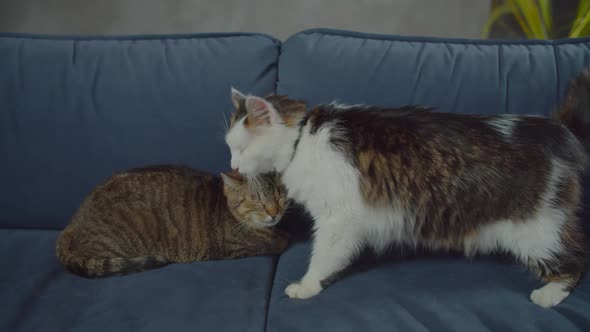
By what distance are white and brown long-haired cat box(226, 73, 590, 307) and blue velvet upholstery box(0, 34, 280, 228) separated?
266mm

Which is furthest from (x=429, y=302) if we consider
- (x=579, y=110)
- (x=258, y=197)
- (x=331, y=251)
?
(x=579, y=110)

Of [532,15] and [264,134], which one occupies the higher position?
[532,15]

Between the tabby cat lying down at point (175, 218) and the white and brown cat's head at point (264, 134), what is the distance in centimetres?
13

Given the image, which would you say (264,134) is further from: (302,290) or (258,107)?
(302,290)

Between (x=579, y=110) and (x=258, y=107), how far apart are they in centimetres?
93

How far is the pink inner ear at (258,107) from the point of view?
120 centimetres

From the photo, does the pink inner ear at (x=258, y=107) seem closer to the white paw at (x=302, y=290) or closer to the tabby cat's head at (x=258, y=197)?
the tabby cat's head at (x=258, y=197)

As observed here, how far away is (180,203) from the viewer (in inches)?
59.3

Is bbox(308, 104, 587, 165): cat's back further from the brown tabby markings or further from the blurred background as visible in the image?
the blurred background

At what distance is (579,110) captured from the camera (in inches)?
52.4

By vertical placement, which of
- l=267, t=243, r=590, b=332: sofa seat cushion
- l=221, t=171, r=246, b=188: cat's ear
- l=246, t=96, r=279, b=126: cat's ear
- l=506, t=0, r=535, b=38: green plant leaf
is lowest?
l=267, t=243, r=590, b=332: sofa seat cushion

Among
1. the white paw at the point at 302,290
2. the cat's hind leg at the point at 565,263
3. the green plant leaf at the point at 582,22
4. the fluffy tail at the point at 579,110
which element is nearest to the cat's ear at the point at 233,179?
the white paw at the point at 302,290

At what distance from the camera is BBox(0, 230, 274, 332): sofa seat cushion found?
1092 millimetres

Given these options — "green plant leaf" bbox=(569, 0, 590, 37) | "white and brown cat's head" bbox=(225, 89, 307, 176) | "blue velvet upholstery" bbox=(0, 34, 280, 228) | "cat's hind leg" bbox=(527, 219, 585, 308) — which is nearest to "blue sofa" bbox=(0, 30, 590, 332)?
"blue velvet upholstery" bbox=(0, 34, 280, 228)
